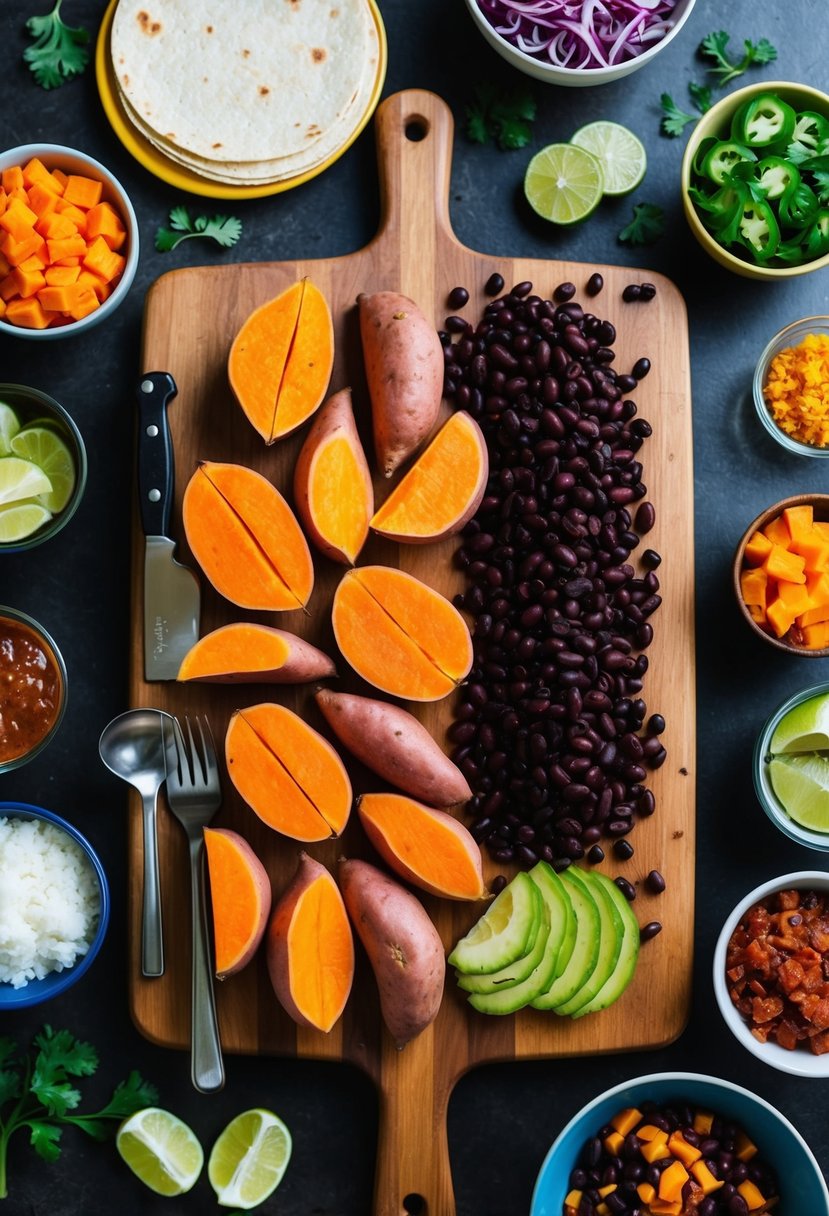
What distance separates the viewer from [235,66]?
3633mm

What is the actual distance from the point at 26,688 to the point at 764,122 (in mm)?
2970

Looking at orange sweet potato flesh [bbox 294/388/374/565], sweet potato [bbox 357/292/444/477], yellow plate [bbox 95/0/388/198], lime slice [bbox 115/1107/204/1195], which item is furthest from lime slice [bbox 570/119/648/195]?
lime slice [bbox 115/1107/204/1195]

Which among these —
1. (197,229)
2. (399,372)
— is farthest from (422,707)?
(197,229)

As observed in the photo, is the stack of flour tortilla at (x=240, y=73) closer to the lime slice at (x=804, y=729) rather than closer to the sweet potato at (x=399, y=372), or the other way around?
the sweet potato at (x=399, y=372)

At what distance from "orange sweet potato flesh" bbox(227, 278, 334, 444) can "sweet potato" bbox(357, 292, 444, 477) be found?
0.16 metres

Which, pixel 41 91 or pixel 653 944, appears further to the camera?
pixel 41 91

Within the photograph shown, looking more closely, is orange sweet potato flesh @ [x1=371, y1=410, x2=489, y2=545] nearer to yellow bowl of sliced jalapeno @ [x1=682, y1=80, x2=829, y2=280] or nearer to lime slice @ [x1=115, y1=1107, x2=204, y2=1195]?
yellow bowl of sliced jalapeno @ [x1=682, y1=80, x2=829, y2=280]

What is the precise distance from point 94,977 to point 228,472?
1.71m

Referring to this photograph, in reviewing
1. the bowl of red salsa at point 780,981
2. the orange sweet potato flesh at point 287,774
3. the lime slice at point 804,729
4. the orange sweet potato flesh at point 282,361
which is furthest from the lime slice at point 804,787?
the orange sweet potato flesh at point 282,361

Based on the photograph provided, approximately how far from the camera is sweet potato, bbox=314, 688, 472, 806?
3291 mm

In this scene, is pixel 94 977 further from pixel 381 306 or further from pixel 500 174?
pixel 500 174

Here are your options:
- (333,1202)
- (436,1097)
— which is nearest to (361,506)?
(436,1097)

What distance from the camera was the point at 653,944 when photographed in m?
3.45

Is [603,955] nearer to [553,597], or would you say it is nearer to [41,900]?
[553,597]
